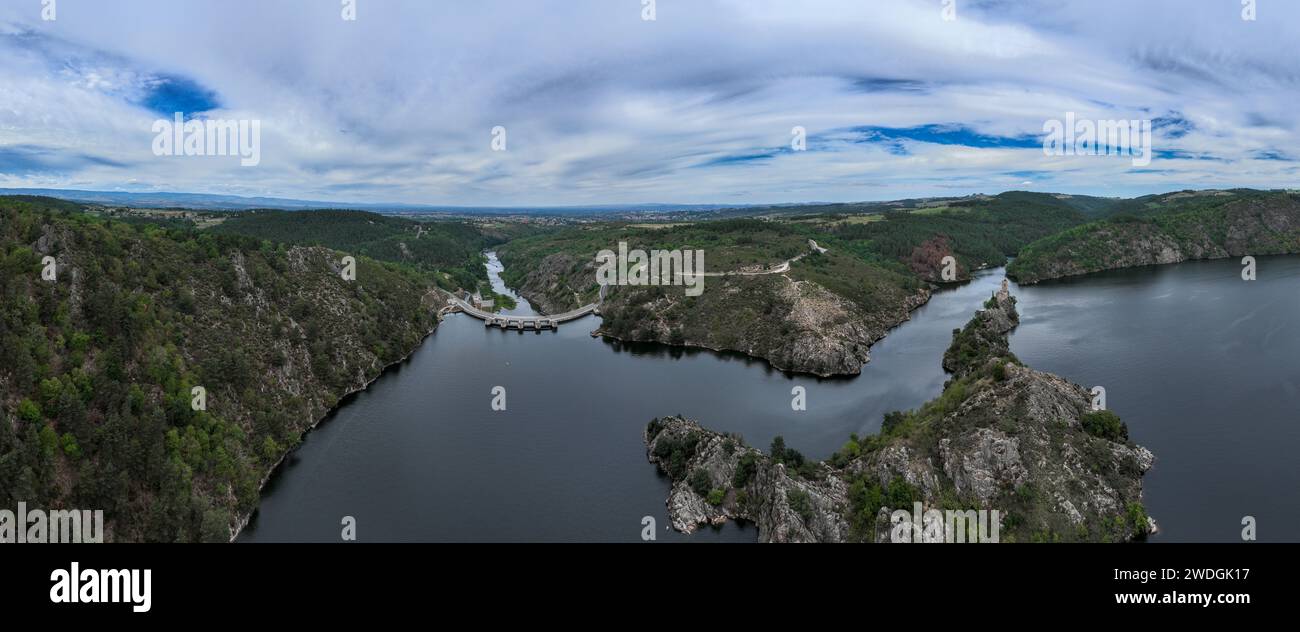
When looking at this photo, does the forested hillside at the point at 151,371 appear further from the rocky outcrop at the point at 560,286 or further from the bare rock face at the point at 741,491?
the rocky outcrop at the point at 560,286

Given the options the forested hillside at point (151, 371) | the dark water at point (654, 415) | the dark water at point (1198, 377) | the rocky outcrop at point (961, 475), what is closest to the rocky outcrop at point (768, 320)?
the dark water at point (654, 415)

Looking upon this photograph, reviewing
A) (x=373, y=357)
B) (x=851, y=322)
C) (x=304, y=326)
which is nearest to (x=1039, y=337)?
(x=851, y=322)

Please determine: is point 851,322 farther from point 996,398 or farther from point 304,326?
point 304,326

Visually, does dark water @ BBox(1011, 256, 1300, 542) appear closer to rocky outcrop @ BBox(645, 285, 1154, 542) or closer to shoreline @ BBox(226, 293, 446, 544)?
rocky outcrop @ BBox(645, 285, 1154, 542)

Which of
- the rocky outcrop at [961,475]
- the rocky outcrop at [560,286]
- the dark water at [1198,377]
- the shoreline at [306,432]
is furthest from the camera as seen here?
the rocky outcrop at [560,286]

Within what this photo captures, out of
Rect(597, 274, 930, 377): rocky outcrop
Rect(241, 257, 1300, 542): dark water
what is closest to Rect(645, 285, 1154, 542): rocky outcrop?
Rect(241, 257, 1300, 542): dark water

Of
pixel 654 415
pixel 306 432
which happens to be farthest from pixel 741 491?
pixel 306 432

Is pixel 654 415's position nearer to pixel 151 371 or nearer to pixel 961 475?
pixel 961 475
